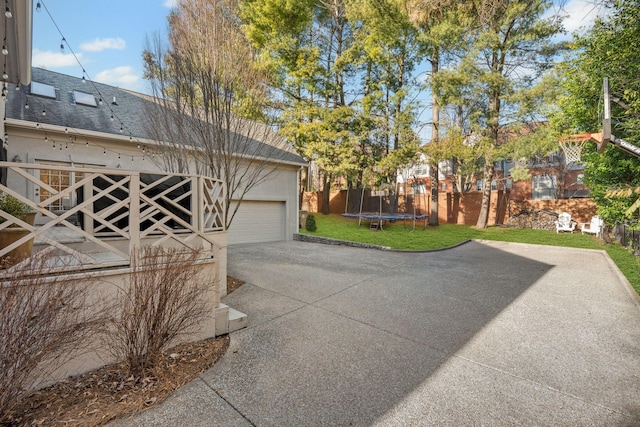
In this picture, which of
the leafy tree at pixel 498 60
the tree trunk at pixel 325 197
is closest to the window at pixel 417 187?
the leafy tree at pixel 498 60

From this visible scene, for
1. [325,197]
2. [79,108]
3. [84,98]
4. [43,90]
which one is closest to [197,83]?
[79,108]

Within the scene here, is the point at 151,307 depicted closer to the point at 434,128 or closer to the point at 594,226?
the point at 434,128

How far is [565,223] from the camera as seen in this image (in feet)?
45.3

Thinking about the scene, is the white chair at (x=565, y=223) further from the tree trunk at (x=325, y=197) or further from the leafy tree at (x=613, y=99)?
the tree trunk at (x=325, y=197)

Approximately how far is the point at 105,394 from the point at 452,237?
42.4 ft

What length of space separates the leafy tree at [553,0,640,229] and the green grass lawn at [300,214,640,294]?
50.5 inches

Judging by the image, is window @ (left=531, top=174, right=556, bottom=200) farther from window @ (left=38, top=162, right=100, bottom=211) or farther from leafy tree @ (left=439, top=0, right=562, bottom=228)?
window @ (left=38, top=162, right=100, bottom=211)

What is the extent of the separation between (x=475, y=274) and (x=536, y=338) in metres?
3.37

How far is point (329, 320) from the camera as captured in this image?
4.32 m

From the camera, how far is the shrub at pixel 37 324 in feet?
7.18

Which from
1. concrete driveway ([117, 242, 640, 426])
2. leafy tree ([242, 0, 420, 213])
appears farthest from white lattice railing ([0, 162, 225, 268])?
leafy tree ([242, 0, 420, 213])

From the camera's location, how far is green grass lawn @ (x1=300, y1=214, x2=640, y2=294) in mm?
10259

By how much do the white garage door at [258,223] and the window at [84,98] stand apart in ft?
19.2

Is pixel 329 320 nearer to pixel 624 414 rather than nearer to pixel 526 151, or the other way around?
pixel 624 414
